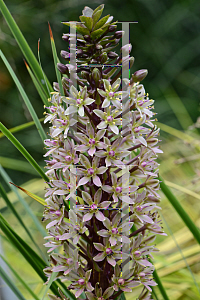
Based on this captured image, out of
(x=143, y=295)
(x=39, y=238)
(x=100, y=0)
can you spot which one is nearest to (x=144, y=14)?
(x=100, y=0)

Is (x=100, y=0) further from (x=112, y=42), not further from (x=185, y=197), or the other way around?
(x=112, y=42)

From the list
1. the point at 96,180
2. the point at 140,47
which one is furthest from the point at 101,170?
the point at 140,47

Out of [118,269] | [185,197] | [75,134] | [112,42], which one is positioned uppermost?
[112,42]

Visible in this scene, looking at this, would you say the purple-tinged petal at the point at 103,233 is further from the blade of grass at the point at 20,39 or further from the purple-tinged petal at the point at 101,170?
the blade of grass at the point at 20,39

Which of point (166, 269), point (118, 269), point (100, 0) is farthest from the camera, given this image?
point (100, 0)

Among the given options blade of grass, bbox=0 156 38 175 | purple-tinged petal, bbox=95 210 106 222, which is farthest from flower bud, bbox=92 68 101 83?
blade of grass, bbox=0 156 38 175

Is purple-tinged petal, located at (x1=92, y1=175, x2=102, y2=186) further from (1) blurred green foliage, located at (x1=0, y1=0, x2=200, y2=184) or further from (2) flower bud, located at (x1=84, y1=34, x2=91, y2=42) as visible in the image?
(1) blurred green foliage, located at (x1=0, y1=0, x2=200, y2=184)

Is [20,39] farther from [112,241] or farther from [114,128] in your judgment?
[112,241]

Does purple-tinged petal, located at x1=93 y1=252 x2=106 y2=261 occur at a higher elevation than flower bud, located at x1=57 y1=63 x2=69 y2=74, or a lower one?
lower
